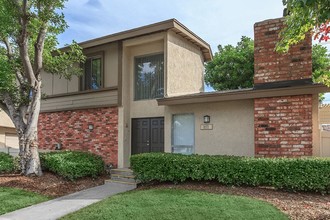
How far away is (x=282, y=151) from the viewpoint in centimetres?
882

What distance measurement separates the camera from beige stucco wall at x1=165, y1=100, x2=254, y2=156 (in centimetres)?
981

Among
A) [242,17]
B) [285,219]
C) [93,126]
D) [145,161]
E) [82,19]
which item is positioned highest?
[82,19]

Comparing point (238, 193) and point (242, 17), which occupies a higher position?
point (242, 17)

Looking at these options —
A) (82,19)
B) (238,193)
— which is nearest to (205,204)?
(238,193)

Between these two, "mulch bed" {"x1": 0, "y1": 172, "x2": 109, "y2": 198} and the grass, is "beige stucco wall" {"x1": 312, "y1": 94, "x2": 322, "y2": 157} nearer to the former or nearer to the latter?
"mulch bed" {"x1": 0, "y1": 172, "x2": 109, "y2": 198}

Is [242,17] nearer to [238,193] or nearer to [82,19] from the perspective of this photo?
[238,193]

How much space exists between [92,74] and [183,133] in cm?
540

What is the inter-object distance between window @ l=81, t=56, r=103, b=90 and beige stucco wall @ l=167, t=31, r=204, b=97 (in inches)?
135

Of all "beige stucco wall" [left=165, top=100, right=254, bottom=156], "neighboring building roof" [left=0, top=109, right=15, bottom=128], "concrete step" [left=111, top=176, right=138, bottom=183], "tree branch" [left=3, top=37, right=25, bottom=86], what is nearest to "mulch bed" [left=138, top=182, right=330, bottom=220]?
"concrete step" [left=111, top=176, right=138, bottom=183]

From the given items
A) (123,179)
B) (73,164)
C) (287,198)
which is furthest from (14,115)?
(287,198)

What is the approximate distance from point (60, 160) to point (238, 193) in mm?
6343

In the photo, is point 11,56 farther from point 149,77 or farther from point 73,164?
point 149,77

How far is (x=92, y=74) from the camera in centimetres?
1375

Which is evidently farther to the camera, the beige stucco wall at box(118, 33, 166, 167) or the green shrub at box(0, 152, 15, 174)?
the beige stucco wall at box(118, 33, 166, 167)
